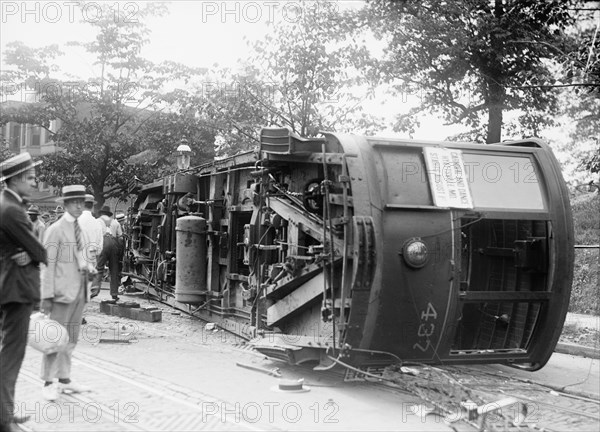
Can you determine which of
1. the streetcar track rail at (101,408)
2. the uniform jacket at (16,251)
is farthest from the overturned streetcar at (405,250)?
the uniform jacket at (16,251)

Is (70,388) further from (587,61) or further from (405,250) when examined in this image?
(587,61)

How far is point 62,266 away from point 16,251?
119cm

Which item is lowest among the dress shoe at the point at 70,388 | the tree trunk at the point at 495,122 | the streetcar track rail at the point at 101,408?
the streetcar track rail at the point at 101,408

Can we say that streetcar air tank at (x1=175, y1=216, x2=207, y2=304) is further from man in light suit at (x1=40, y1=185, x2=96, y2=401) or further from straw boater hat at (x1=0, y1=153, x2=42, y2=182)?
straw boater hat at (x1=0, y1=153, x2=42, y2=182)

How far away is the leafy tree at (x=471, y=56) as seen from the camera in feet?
43.1

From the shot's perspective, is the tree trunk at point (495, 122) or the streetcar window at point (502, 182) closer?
the streetcar window at point (502, 182)

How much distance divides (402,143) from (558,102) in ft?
30.8

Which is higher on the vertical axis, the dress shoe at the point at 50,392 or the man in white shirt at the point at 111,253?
the man in white shirt at the point at 111,253

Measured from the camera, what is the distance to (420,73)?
15234 mm

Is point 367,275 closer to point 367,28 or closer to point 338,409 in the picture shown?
point 338,409

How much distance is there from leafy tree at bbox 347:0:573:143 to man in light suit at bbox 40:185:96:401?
8.75 m

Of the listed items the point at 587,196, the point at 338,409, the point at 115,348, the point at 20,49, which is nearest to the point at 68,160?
the point at 20,49

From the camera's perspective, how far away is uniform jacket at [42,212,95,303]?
6703 mm

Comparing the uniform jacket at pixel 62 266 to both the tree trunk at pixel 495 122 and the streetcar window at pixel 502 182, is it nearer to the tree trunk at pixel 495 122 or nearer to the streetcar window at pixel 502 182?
the streetcar window at pixel 502 182
